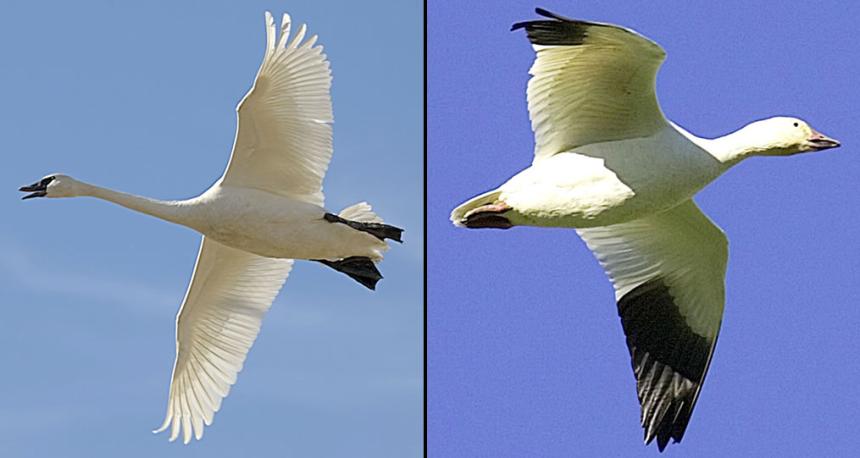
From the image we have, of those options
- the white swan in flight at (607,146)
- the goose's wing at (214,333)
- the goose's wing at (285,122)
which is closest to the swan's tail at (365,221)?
the goose's wing at (285,122)

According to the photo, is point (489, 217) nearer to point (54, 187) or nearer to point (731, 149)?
point (731, 149)

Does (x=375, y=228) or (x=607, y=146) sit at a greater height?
(x=607, y=146)

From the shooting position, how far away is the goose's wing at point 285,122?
1273 cm

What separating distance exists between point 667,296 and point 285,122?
287 cm

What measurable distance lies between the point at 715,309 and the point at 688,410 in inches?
29.6

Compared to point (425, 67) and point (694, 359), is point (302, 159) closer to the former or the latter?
point (425, 67)

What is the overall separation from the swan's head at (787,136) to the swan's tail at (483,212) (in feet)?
5.23

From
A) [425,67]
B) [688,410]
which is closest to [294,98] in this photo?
[425,67]

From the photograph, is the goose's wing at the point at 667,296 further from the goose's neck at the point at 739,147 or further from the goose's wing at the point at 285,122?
the goose's wing at the point at 285,122

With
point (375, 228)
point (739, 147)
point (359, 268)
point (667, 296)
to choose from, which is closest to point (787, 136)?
point (739, 147)

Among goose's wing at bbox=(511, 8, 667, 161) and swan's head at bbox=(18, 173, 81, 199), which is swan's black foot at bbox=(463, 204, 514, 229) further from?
swan's head at bbox=(18, 173, 81, 199)

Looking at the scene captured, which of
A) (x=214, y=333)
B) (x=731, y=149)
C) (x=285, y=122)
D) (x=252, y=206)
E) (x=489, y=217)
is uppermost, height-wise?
(x=285, y=122)

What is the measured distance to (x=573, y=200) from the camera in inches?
464

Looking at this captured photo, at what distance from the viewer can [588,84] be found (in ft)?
39.0
